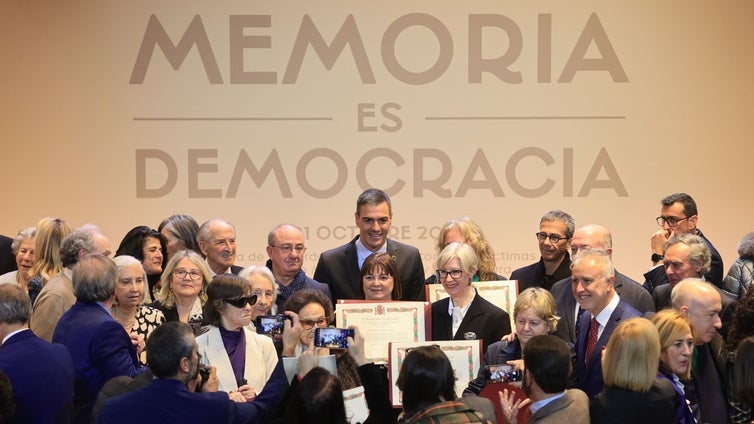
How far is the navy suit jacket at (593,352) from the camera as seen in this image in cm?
486

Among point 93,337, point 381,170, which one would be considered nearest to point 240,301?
point 93,337

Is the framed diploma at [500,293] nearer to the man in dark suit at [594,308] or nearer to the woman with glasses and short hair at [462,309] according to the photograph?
the woman with glasses and short hair at [462,309]

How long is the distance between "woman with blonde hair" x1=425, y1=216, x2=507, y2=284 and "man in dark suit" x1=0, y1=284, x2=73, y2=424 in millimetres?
2653

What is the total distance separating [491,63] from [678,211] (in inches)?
97.9

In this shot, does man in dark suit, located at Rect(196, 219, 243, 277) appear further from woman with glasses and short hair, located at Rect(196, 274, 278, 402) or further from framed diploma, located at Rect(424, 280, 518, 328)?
framed diploma, located at Rect(424, 280, 518, 328)

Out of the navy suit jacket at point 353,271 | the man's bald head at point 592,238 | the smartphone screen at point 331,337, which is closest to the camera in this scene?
the smartphone screen at point 331,337

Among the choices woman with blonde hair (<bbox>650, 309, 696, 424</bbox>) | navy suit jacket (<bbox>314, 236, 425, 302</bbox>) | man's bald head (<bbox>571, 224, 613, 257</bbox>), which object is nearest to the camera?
woman with blonde hair (<bbox>650, 309, 696, 424</bbox>)

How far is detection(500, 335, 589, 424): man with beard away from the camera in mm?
4109

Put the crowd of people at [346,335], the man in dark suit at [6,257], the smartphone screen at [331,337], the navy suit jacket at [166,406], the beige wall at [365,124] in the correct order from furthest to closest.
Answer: the beige wall at [365,124]
the man in dark suit at [6,257]
the smartphone screen at [331,337]
the crowd of people at [346,335]
the navy suit jacket at [166,406]

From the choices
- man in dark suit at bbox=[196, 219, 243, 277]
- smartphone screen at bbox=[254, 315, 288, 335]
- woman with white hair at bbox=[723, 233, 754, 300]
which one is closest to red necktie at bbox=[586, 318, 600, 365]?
smartphone screen at bbox=[254, 315, 288, 335]

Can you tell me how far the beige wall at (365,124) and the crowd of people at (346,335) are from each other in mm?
2124

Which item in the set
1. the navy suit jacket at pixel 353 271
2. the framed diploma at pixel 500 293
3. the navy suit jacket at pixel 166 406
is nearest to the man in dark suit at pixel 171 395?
the navy suit jacket at pixel 166 406

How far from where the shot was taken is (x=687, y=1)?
351 inches

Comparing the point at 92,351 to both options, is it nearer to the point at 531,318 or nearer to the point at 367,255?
the point at 531,318
